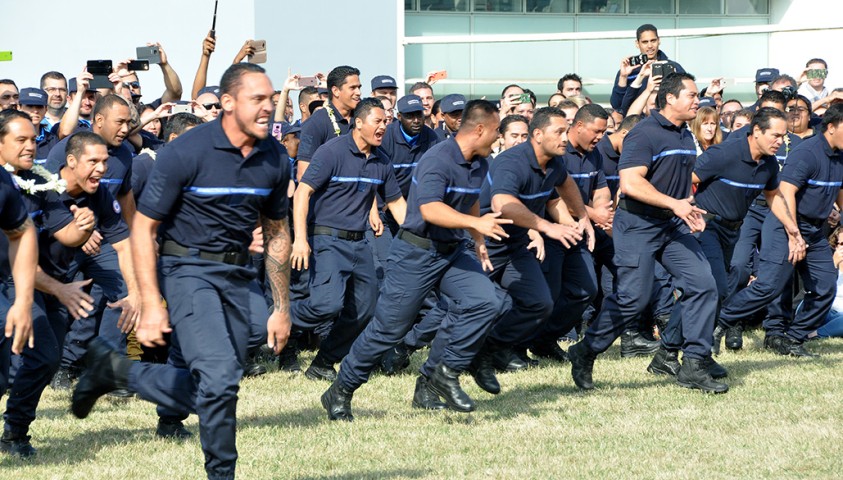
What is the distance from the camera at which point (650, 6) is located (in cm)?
2188

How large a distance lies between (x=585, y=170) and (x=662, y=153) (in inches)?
48.7

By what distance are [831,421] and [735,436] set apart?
34.3 inches

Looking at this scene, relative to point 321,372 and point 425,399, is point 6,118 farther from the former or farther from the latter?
point 321,372

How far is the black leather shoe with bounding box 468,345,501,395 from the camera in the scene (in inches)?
351

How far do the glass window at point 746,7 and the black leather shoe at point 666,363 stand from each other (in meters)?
13.9

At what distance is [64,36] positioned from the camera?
1698 cm

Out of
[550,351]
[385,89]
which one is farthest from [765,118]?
[385,89]

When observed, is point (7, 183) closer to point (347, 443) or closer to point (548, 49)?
point (347, 443)

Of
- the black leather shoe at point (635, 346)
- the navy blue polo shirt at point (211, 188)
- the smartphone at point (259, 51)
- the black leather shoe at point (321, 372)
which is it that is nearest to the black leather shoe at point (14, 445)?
the navy blue polo shirt at point (211, 188)

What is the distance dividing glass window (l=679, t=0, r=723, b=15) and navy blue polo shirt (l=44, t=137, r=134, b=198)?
15.3 metres

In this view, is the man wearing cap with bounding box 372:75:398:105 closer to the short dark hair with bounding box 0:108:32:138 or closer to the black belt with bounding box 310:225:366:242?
the black belt with bounding box 310:225:366:242

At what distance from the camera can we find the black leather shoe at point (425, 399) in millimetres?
8570

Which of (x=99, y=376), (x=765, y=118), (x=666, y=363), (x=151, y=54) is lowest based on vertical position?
(x=666, y=363)

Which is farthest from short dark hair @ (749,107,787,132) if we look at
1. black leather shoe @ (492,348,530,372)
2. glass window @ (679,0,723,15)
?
glass window @ (679,0,723,15)
